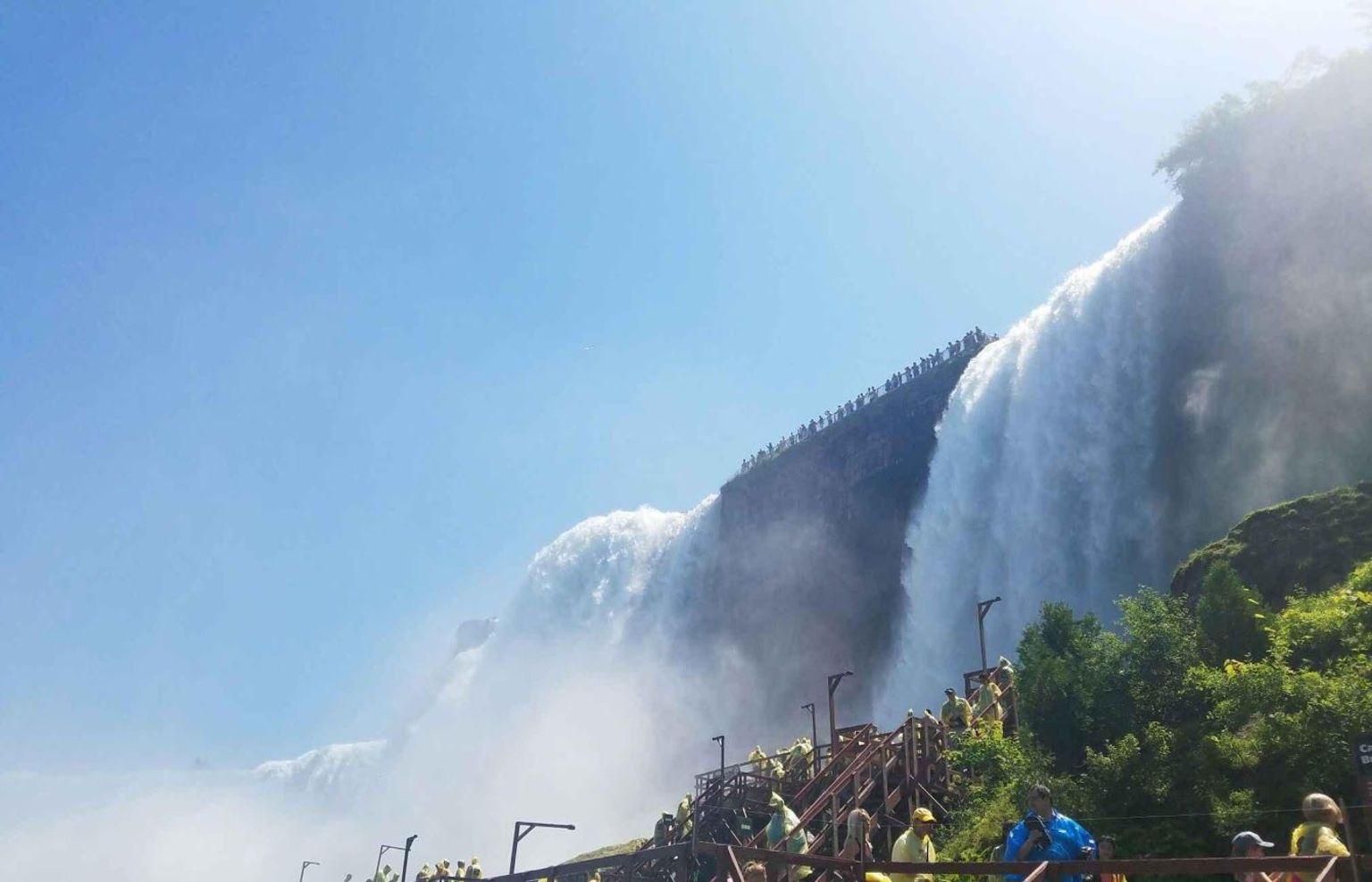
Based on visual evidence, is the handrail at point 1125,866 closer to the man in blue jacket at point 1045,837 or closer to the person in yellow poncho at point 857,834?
the man in blue jacket at point 1045,837

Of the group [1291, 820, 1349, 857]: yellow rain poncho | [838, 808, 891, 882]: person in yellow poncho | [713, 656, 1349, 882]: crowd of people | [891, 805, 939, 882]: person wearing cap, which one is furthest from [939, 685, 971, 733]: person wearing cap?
[1291, 820, 1349, 857]: yellow rain poncho

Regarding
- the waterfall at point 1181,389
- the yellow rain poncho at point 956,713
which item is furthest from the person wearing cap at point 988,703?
the waterfall at point 1181,389

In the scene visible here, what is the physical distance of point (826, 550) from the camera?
174ft

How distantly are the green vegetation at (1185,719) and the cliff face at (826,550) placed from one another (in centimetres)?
3146

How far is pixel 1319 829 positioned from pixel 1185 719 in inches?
316

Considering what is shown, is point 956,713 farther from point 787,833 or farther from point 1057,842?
point 1057,842

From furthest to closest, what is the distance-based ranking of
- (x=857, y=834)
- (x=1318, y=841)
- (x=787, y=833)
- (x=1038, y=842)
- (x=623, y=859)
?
(x=787, y=833), (x=623, y=859), (x=857, y=834), (x=1038, y=842), (x=1318, y=841)

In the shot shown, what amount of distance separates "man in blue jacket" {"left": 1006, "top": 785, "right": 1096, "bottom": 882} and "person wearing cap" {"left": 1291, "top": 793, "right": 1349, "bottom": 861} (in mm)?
1314

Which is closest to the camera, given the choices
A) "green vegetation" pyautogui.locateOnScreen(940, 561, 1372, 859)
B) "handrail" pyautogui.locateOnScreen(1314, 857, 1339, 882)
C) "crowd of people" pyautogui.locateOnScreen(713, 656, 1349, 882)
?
"handrail" pyautogui.locateOnScreen(1314, 857, 1339, 882)

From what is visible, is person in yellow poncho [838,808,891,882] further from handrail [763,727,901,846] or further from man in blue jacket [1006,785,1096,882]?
handrail [763,727,901,846]

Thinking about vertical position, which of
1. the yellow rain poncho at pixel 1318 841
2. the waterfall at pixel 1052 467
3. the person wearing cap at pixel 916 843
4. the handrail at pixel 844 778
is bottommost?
the yellow rain poncho at pixel 1318 841

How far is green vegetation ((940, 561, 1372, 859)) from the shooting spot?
36.1 ft

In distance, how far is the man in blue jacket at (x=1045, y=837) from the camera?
689 centimetres

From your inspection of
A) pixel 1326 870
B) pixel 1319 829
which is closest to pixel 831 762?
pixel 1319 829
